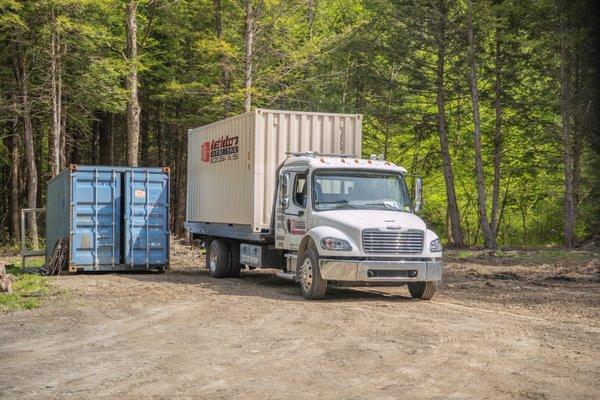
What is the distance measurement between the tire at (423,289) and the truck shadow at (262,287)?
6.8 inches

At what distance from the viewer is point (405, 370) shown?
28.5 feet

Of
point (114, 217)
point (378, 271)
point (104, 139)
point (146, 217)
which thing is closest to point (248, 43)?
point (146, 217)

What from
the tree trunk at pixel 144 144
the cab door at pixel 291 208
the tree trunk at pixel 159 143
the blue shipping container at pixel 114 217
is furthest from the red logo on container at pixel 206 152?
the tree trunk at pixel 144 144

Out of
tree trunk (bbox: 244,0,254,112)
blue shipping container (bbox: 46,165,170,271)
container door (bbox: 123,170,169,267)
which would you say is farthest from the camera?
tree trunk (bbox: 244,0,254,112)

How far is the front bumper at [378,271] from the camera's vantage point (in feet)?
47.8

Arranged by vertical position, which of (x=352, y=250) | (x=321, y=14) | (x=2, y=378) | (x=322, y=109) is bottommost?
(x=2, y=378)

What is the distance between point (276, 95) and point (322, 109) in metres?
3.32

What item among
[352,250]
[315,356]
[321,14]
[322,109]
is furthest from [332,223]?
[321,14]

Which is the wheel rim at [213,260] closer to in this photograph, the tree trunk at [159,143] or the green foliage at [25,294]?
the green foliage at [25,294]

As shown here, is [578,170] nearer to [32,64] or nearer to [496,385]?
[32,64]

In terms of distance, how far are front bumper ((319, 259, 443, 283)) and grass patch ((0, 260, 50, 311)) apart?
17.3 feet

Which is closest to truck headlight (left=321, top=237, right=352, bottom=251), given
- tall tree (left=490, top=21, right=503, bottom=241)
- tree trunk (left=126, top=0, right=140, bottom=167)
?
tree trunk (left=126, top=0, right=140, bottom=167)

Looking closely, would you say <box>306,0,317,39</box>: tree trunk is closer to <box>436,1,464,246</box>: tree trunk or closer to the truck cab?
<box>436,1,464,246</box>: tree trunk

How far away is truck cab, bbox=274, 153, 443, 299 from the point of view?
14.6 meters
